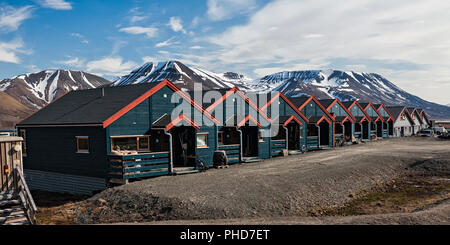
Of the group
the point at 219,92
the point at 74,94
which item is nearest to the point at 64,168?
the point at 74,94

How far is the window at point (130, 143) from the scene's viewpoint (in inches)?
818

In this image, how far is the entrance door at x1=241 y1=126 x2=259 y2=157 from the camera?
98.0 feet

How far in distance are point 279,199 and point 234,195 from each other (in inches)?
74.0

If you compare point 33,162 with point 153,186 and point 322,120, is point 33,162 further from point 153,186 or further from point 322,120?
point 322,120

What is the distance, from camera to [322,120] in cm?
3931

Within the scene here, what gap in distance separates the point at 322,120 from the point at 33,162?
2802 cm

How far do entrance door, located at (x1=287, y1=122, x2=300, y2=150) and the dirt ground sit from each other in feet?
45.1

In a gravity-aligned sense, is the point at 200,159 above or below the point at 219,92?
below

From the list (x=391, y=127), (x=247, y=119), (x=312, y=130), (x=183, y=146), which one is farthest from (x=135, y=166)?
(x=391, y=127)

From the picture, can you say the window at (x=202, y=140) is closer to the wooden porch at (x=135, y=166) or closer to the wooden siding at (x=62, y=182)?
the wooden porch at (x=135, y=166)

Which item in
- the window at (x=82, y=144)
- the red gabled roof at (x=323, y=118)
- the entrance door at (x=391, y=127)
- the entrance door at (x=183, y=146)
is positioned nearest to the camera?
the window at (x=82, y=144)

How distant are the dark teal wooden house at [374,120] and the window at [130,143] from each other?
129ft

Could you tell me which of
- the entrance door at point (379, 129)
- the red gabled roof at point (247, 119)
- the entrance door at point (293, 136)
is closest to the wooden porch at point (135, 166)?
the red gabled roof at point (247, 119)

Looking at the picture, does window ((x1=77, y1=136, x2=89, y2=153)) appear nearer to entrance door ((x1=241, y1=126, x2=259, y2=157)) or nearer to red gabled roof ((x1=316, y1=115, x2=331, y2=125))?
entrance door ((x1=241, y1=126, x2=259, y2=157))
